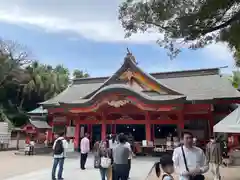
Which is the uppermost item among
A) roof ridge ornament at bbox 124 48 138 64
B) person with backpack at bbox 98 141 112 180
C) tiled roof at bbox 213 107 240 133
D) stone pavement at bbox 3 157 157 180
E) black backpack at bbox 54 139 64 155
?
roof ridge ornament at bbox 124 48 138 64

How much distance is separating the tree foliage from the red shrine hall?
1552 centimetres

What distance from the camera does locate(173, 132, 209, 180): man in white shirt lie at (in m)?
4.18

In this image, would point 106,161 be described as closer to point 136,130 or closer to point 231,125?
point 231,125

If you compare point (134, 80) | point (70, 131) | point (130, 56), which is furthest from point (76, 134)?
point (130, 56)

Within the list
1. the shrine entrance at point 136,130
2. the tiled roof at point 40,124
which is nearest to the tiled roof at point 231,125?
the shrine entrance at point 136,130

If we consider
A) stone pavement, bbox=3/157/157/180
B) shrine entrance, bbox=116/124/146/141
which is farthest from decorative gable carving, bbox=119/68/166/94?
stone pavement, bbox=3/157/157/180

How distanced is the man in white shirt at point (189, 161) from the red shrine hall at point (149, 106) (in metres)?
11.2

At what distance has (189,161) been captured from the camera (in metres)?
4.26

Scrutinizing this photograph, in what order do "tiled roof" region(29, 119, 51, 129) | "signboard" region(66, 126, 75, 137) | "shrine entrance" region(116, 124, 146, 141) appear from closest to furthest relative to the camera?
"signboard" region(66, 126, 75, 137) < "shrine entrance" region(116, 124, 146, 141) < "tiled roof" region(29, 119, 51, 129)

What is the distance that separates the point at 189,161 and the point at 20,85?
113ft

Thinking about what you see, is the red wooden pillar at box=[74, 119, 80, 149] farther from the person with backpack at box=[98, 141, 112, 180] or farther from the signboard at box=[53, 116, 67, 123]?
the person with backpack at box=[98, 141, 112, 180]

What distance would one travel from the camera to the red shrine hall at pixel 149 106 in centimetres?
1598

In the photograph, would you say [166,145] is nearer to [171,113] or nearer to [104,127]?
[171,113]

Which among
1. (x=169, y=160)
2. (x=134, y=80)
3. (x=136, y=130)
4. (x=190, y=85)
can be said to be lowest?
(x=169, y=160)
